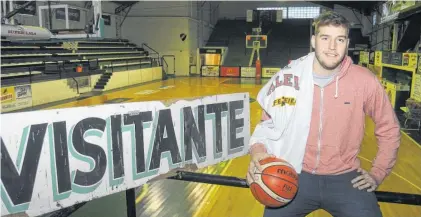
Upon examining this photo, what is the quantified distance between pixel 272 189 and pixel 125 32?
88.5ft

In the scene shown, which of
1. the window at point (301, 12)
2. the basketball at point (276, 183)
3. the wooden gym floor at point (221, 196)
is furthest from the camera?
the window at point (301, 12)

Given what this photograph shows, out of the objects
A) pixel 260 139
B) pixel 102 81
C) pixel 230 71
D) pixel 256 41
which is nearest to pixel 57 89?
pixel 102 81

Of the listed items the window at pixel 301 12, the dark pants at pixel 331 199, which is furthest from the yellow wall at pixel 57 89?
the window at pixel 301 12

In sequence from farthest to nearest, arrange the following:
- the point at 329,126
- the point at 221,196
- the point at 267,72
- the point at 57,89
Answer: the point at 267,72
the point at 57,89
the point at 221,196
the point at 329,126

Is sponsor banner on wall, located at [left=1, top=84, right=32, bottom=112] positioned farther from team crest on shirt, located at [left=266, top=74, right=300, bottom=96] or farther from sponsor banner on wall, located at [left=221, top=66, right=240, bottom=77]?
sponsor banner on wall, located at [left=221, top=66, right=240, bottom=77]

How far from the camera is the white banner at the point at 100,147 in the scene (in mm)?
1794

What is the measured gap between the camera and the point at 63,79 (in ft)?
46.0

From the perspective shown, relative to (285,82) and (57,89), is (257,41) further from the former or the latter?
(285,82)

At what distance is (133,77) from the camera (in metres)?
19.7

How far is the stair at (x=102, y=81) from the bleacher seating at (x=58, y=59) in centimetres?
5

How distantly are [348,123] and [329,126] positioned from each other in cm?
11

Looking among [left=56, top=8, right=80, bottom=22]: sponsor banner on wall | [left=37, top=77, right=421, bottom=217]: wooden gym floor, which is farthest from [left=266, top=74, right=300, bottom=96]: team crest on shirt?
[left=56, top=8, right=80, bottom=22]: sponsor banner on wall

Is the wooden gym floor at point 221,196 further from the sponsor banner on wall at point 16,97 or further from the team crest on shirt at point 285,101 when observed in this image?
the sponsor banner on wall at point 16,97

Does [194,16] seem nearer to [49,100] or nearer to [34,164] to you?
[49,100]
